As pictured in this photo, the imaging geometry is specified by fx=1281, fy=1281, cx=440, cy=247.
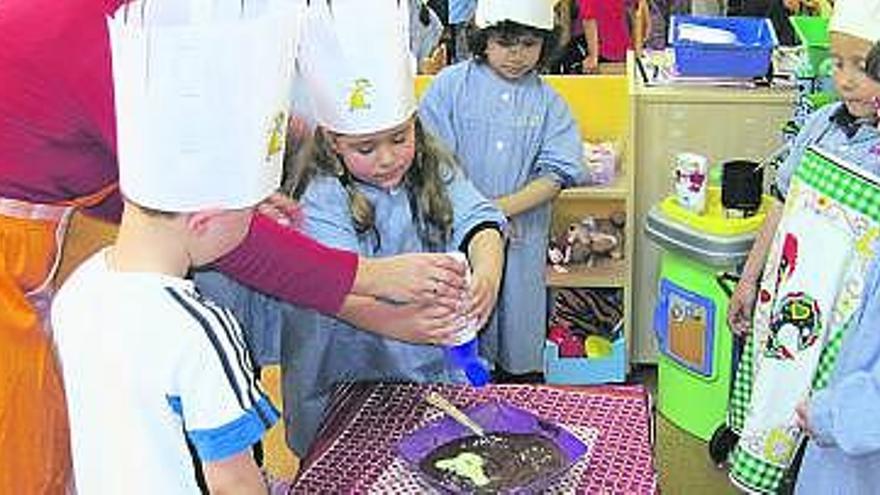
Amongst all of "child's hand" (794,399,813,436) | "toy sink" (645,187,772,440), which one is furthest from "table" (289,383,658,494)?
"toy sink" (645,187,772,440)

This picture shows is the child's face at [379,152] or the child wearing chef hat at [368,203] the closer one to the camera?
the child wearing chef hat at [368,203]

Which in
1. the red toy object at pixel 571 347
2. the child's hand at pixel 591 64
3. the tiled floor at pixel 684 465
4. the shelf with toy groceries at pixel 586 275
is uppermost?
the child's hand at pixel 591 64

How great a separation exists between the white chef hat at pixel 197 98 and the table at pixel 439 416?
0.38 meters

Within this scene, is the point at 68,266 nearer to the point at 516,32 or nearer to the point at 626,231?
the point at 516,32

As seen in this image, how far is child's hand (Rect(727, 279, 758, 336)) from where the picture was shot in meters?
2.57

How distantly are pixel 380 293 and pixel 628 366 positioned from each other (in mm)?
1680

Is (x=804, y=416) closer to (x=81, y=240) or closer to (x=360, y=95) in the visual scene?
(x=360, y=95)

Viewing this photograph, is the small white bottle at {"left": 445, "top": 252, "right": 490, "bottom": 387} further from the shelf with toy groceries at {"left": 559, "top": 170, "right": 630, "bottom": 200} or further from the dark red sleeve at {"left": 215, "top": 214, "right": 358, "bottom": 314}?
the shelf with toy groceries at {"left": 559, "top": 170, "right": 630, "bottom": 200}

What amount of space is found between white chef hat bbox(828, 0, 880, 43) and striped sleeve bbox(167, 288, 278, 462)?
4.60ft

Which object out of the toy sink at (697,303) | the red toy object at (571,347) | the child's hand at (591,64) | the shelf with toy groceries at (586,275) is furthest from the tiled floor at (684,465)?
the child's hand at (591,64)

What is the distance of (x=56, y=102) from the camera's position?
145 cm

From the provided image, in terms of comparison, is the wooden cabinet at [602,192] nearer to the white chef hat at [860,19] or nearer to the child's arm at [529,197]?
the child's arm at [529,197]

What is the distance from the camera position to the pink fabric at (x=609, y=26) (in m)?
4.66

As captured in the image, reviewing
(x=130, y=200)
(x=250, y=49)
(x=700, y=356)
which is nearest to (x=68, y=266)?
(x=130, y=200)
